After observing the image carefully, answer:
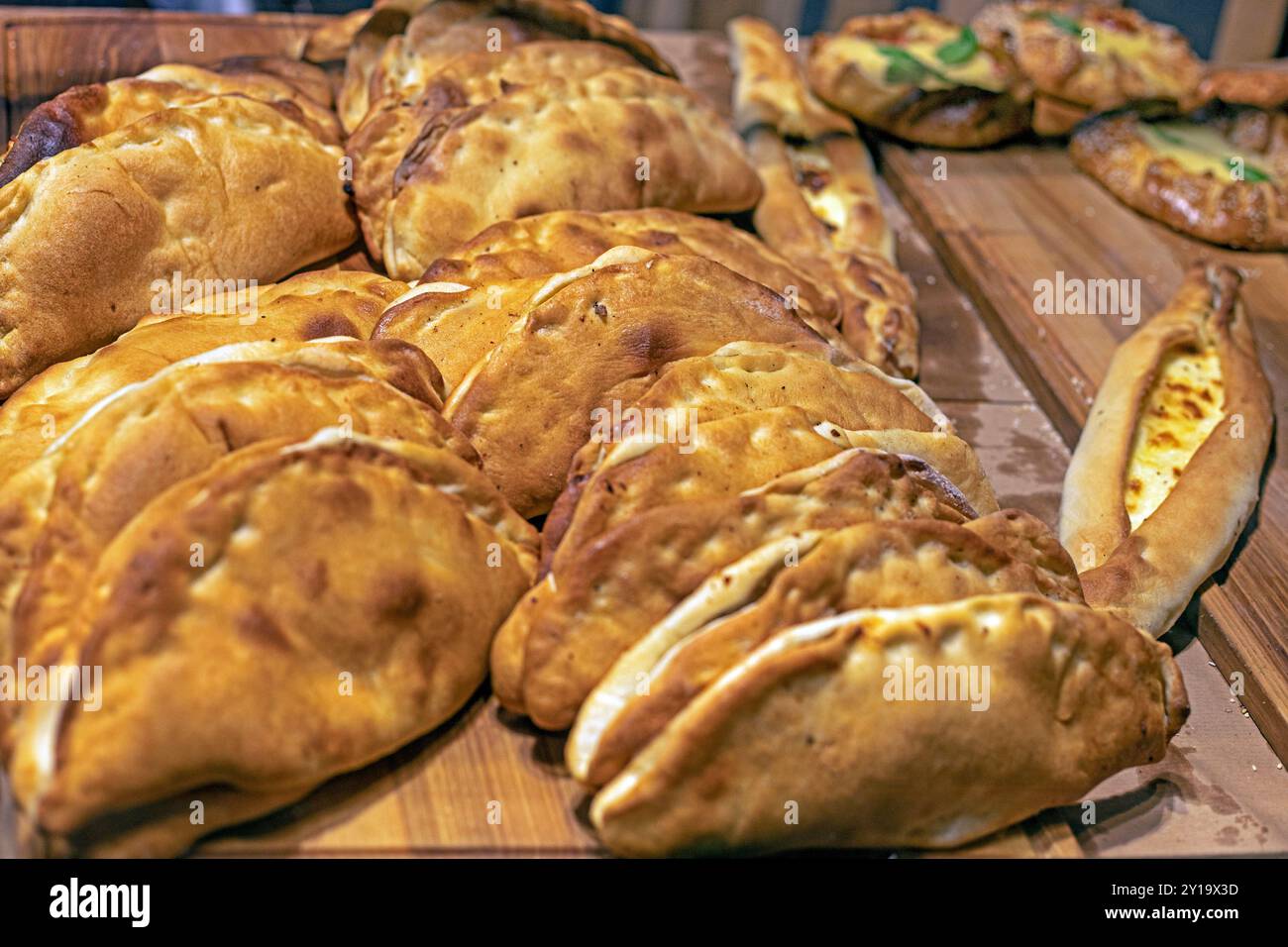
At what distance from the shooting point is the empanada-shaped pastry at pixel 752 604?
140 cm

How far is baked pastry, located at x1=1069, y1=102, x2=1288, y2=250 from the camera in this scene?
3.28 m

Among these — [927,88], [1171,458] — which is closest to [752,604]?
[1171,458]

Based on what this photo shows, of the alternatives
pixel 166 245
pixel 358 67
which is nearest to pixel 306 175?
pixel 166 245

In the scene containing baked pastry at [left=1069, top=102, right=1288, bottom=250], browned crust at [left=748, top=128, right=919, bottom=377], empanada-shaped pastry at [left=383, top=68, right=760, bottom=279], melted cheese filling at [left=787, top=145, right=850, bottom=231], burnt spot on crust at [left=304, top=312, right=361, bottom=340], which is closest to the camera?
burnt spot on crust at [left=304, top=312, right=361, bottom=340]

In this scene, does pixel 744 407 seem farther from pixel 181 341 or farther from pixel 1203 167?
pixel 1203 167

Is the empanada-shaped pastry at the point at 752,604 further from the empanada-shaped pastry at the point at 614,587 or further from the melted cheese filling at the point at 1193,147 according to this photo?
the melted cheese filling at the point at 1193,147

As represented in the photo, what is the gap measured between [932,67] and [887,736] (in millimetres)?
2808

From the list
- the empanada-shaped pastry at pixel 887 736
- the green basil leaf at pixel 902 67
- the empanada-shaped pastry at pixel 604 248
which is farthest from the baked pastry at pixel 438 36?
the empanada-shaped pastry at pixel 887 736

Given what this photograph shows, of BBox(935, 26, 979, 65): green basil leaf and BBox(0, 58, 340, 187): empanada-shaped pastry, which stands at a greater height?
BBox(0, 58, 340, 187): empanada-shaped pastry

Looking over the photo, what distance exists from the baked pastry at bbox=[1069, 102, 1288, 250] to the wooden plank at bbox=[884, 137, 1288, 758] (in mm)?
50

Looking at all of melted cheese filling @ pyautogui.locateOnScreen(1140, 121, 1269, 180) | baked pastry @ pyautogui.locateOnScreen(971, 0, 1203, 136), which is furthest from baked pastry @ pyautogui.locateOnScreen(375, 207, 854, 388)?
baked pastry @ pyautogui.locateOnScreen(971, 0, 1203, 136)

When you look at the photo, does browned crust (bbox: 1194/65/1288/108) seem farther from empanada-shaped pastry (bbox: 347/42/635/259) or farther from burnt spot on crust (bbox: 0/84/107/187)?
burnt spot on crust (bbox: 0/84/107/187)

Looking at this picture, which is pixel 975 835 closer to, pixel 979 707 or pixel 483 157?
pixel 979 707

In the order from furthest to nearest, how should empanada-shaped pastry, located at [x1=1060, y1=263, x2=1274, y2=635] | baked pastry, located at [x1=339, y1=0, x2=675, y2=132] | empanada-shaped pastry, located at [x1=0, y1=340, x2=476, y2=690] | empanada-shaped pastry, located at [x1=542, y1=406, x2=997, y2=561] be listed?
1. baked pastry, located at [x1=339, y1=0, x2=675, y2=132]
2. empanada-shaped pastry, located at [x1=1060, y1=263, x2=1274, y2=635]
3. empanada-shaped pastry, located at [x1=542, y1=406, x2=997, y2=561]
4. empanada-shaped pastry, located at [x1=0, y1=340, x2=476, y2=690]
